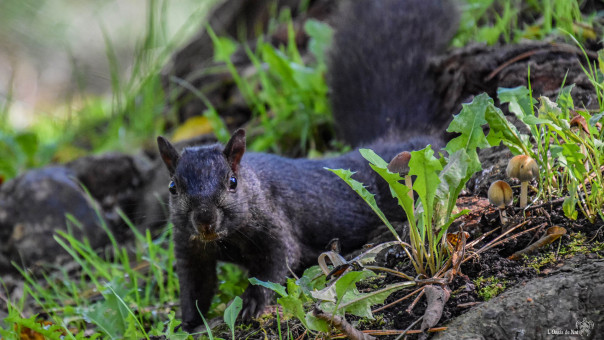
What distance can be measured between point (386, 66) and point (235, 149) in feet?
4.38

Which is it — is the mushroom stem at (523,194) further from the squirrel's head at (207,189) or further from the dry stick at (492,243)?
the squirrel's head at (207,189)

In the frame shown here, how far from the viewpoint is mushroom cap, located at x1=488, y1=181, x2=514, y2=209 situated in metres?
2.00

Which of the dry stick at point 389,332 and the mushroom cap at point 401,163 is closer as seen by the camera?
the dry stick at point 389,332

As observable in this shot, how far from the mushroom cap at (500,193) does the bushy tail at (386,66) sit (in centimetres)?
137

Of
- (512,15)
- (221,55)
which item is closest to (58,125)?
(221,55)

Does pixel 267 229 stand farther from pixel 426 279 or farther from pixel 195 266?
pixel 426 279

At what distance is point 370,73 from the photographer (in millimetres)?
3547

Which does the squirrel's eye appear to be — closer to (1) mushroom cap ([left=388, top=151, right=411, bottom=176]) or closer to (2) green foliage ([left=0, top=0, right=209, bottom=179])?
(1) mushroom cap ([left=388, top=151, right=411, bottom=176])

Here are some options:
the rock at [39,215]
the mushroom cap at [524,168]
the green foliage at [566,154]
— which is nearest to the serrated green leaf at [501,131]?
the green foliage at [566,154]

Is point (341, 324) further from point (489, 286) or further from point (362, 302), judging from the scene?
point (489, 286)

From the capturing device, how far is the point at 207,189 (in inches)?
92.2

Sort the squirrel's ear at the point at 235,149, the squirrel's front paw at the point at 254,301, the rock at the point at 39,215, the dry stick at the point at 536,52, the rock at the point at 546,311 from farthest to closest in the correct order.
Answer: the rock at the point at 39,215, the dry stick at the point at 536,52, the squirrel's ear at the point at 235,149, the squirrel's front paw at the point at 254,301, the rock at the point at 546,311

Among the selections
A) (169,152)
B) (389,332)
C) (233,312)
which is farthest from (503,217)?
(169,152)

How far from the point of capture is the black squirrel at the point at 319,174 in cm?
244
